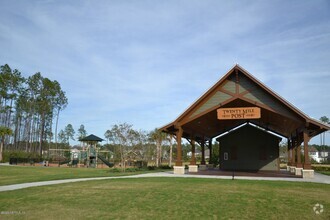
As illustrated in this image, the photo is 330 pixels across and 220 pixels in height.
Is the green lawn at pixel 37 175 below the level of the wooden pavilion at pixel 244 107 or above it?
below

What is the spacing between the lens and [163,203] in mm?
10445

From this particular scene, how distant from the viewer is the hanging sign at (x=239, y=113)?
67.6 feet

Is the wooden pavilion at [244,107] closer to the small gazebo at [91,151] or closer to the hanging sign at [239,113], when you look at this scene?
the hanging sign at [239,113]

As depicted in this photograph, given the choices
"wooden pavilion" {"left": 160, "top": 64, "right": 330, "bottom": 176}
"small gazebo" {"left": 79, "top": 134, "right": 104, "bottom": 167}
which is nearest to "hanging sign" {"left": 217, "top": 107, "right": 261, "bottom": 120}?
"wooden pavilion" {"left": 160, "top": 64, "right": 330, "bottom": 176}

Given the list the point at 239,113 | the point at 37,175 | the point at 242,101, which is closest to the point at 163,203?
the point at 239,113

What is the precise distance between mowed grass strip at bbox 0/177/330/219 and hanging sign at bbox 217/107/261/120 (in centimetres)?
845

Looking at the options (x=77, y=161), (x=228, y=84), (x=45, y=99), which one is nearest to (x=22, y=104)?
(x=45, y=99)

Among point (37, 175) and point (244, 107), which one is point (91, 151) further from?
point (244, 107)

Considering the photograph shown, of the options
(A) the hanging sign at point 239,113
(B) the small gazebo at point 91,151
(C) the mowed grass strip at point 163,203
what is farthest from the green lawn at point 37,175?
(B) the small gazebo at point 91,151

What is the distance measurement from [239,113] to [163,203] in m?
12.2

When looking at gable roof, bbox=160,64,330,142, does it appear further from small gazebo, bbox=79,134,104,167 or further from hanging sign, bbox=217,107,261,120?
small gazebo, bbox=79,134,104,167

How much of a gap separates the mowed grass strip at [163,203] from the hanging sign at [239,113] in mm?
8448

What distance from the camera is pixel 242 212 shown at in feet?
30.1

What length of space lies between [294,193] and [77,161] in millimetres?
35894
